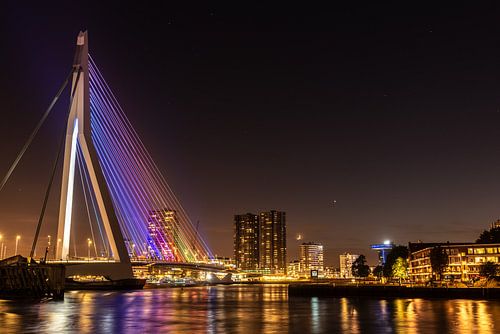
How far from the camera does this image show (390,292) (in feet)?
192

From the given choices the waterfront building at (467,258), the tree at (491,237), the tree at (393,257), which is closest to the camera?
the waterfront building at (467,258)

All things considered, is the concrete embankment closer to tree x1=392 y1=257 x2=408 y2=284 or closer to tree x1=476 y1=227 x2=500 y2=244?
tree x1=392 y1=257 x2=408 y2=284

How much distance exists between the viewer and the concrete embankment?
2047 inches

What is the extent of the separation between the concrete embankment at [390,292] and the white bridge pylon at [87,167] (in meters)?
22.2

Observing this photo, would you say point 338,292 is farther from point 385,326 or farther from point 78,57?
point 78,57

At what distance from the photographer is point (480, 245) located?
382ft

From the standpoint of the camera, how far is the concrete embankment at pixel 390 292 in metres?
52.0

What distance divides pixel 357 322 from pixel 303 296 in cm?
3427

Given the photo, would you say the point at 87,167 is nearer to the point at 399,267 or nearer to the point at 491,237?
the point at 399,267

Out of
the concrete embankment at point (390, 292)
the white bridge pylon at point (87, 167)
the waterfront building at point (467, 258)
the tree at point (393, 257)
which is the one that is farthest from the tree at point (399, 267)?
the white bridge pylon at point (87, 167)

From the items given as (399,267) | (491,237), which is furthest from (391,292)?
(491,237)

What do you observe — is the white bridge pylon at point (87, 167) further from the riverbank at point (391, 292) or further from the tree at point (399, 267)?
the tree at point (399, 267)

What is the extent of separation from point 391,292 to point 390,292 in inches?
4.5

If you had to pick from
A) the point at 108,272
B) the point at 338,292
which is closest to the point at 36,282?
the point at 108,272
